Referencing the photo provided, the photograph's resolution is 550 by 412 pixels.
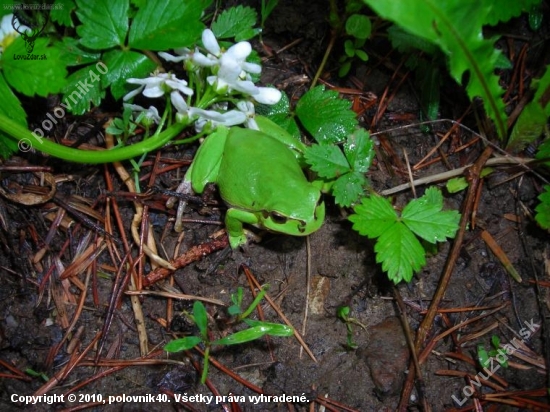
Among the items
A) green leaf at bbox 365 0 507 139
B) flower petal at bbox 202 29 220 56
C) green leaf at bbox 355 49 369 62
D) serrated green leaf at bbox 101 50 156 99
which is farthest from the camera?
green leaf at bbox 355 49 369 62

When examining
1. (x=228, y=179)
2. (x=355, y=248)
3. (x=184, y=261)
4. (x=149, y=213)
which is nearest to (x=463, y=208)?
(x=355, y=248)

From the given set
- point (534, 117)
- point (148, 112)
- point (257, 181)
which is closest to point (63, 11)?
point (148, 112)

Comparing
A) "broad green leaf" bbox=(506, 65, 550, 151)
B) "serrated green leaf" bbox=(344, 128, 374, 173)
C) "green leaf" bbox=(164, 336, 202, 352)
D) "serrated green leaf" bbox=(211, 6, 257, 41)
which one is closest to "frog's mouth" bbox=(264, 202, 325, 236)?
"serrated green leaf" bbox=(344, 128, 374, 173)

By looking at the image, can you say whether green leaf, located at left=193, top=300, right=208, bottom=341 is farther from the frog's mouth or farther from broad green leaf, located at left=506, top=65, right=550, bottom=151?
broad green leaf, located at left=506, top=65, right=550, bottom=151

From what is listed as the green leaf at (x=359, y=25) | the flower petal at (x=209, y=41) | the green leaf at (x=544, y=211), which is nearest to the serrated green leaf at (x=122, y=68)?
the flower petal at (x=209, y=41)

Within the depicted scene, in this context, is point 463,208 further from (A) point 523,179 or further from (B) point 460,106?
(B) point 460,106
